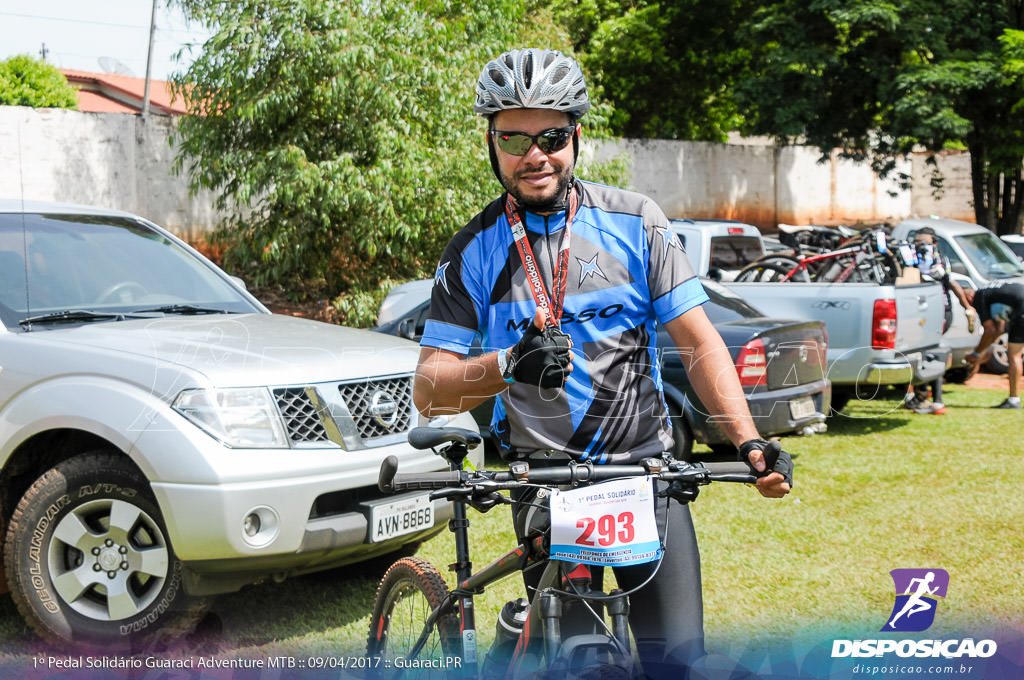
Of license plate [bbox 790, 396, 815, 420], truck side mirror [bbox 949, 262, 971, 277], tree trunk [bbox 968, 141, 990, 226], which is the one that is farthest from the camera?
tree trunk [bbox 968, 141, 990, 226]

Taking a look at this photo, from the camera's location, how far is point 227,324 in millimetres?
4719

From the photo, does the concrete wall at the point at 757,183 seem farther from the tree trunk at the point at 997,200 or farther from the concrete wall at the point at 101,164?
the concrete wall at the point at 101,164

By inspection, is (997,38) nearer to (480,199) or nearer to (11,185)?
(480,199)

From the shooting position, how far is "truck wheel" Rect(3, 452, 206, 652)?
3.91m

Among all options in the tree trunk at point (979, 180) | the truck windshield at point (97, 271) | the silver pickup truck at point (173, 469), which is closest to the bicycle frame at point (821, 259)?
Answer: the truck windshield at point (97, 271)

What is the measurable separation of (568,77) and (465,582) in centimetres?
137

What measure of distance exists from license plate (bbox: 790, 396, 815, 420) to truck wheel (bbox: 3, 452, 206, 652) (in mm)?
4691

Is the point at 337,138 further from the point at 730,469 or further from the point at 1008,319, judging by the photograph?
the point at 730,469

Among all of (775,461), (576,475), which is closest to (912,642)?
(775,461)

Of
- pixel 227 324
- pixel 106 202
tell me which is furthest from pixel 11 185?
pixel 227 324

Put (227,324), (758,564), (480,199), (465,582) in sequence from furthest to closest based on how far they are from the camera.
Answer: (480,199) → (758,564) → (227,324) → (465,582)

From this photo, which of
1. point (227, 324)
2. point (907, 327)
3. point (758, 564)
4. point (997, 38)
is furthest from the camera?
point (997, 38)

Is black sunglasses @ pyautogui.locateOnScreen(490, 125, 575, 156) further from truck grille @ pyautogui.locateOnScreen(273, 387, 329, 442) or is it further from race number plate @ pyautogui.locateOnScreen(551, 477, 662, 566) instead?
truck grille @ pyautogui.locateOnScreen(273, 387, 329, 442)

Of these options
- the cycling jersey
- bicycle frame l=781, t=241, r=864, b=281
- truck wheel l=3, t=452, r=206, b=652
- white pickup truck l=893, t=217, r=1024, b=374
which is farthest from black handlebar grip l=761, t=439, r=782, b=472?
white pickup truck l=893, t=217, r=1024, b=374
